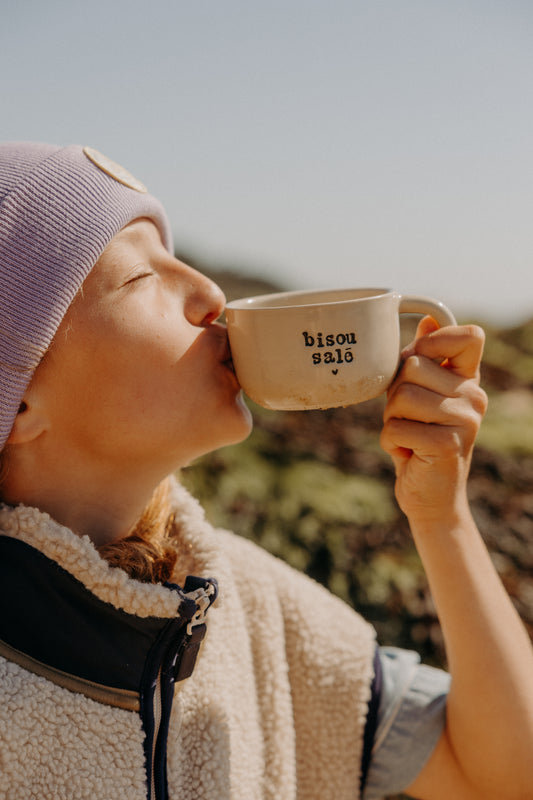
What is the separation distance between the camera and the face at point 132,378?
171 centimetres

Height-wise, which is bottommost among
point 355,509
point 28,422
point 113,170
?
point 355,509

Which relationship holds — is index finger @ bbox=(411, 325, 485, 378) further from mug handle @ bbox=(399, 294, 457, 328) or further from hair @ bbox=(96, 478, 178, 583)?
hair @ bbox=(96, 478, 178, 583)

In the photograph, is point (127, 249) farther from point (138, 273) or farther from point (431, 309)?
point (431, 309)

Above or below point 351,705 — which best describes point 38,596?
above

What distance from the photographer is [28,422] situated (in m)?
1.75

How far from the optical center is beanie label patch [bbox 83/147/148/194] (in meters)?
1.85

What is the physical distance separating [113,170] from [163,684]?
1.30 metres

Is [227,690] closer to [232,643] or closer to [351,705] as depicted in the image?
[232,643]

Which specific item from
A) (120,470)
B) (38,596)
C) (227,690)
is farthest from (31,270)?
(227,690)

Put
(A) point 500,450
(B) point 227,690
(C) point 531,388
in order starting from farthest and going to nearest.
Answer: (C) point 531,388 → (A) point 500,450 → (B) point 227,690

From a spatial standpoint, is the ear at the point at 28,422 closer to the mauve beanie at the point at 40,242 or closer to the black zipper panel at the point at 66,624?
the mauve beanie at the point at 40,242

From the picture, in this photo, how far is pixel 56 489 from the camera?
1.79 metres

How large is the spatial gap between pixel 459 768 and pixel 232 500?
1.97 metres

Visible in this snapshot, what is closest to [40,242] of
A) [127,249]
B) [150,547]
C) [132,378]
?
[127,249]
